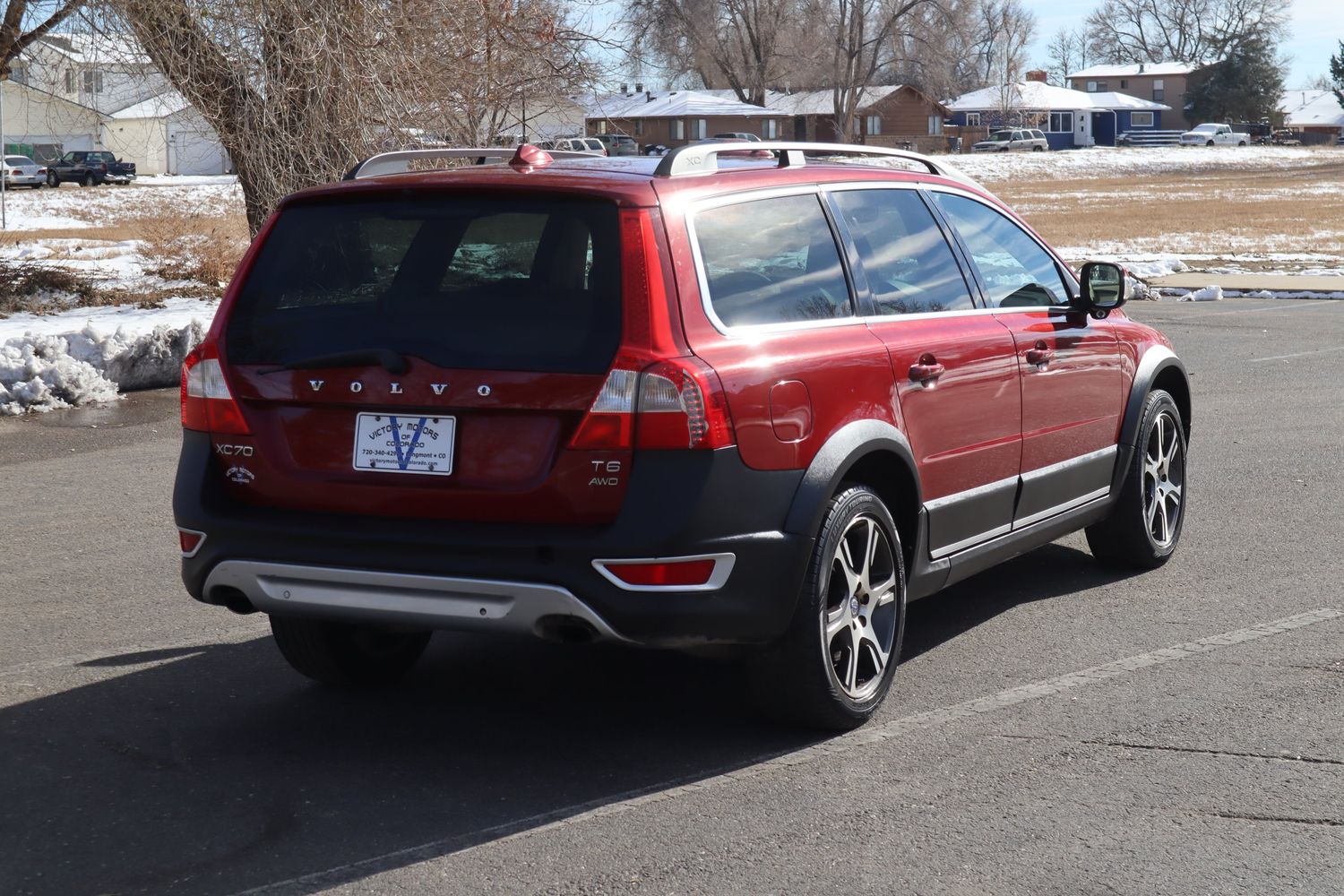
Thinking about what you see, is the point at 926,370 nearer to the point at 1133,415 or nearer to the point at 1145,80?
the point at 1133,415

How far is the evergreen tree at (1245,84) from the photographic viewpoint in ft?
385

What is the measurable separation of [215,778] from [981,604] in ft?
10.7

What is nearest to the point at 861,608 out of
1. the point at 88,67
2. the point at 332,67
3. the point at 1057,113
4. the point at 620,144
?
the point at 332,67

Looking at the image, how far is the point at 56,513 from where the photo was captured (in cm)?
845

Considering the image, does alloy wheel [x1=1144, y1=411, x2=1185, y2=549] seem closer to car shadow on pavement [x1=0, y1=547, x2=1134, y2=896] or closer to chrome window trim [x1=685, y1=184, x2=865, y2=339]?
car shadow on pavement [x1=0, y1=547, x2=1134, y2=896]

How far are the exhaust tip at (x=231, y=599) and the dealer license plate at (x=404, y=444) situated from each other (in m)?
0.56

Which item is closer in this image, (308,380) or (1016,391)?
(308,380)

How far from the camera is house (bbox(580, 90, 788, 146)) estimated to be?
105188 mm

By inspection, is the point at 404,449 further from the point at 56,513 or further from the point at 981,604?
the point at 56,513

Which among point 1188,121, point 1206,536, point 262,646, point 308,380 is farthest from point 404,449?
point 1188,121

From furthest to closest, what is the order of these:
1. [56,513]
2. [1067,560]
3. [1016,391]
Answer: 1. [56,513]
2. [1067,560]
3. [1016,391]

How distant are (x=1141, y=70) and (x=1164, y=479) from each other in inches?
5778

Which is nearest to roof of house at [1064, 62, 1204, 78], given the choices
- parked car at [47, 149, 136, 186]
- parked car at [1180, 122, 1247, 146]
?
parked car at [1180, 122, 1247, 146]

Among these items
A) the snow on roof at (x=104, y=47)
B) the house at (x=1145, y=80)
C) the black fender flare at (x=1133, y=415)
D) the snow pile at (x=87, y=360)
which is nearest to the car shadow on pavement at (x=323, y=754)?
the black fender flare at (x=1133, y=415)
